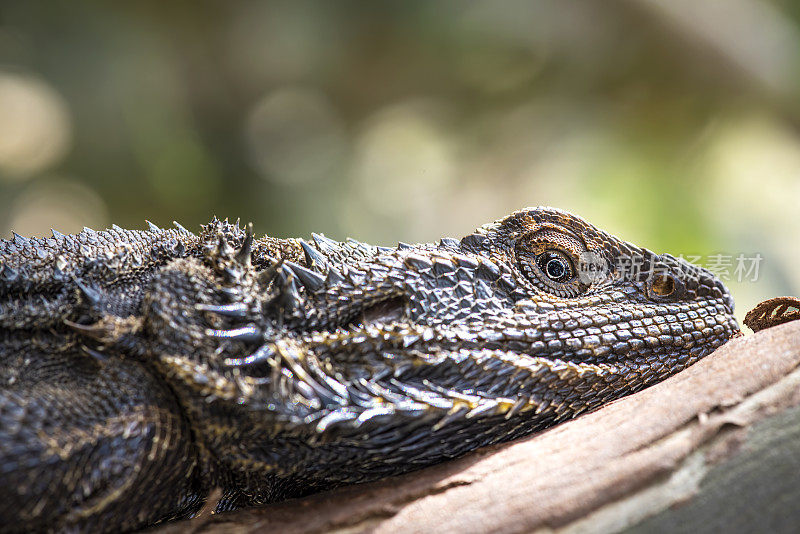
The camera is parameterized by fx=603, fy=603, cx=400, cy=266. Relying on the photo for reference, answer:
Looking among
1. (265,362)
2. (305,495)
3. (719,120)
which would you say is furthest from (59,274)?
(719,120)

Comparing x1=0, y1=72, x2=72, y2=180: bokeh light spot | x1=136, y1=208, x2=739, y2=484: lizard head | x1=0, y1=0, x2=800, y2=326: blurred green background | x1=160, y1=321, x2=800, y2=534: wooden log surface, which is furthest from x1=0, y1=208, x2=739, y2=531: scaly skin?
x1=0, y1=72, x2=72, y2=180: bokeh light spot

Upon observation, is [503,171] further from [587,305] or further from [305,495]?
[305,495]

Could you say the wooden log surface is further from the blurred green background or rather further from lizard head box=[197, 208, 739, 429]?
the blurred green background

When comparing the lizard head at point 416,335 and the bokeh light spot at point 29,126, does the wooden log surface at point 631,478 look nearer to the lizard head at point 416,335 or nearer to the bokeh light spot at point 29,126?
the lizard head at point 416,335

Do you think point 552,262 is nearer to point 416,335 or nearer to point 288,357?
point 416,335

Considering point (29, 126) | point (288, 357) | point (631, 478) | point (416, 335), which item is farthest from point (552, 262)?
point (29, 126)

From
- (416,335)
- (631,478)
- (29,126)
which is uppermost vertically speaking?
(29,126)
